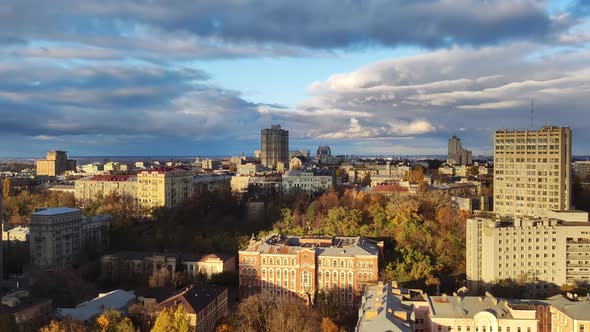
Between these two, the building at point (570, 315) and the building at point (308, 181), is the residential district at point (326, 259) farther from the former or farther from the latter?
the building at point (308, 181)

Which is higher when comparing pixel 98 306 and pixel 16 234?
pixel 16 234

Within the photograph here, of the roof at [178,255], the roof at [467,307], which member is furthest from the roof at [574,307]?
the roof at [178,255]

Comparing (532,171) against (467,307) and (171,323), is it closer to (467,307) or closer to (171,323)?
(467,307)

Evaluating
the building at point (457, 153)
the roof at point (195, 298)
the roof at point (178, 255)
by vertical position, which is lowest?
the roof at point (195, 298)

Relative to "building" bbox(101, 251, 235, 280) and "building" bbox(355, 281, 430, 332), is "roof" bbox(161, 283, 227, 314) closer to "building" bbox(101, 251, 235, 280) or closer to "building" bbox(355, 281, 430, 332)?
"building" bbox(101, 251, 235, 280)

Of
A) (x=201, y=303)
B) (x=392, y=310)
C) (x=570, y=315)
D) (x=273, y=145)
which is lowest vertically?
(x=201, y=303)

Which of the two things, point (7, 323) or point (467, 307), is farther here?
point (467, 307)

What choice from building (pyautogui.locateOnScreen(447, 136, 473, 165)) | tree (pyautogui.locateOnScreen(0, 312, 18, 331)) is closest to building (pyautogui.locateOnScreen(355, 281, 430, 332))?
tree (pyautogui.locateOnScreen(0, 312, 18, 331))

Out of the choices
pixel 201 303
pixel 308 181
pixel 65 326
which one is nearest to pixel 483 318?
pixel 201 303
